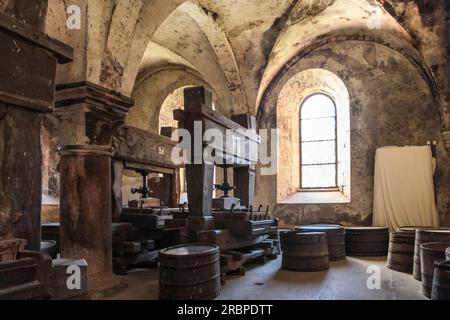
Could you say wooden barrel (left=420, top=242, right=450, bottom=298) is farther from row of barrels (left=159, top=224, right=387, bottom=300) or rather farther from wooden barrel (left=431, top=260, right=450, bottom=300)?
row of barrels (left=159, top=224, right=387, bottom=300)

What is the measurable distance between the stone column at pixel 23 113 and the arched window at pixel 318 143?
9.17 m

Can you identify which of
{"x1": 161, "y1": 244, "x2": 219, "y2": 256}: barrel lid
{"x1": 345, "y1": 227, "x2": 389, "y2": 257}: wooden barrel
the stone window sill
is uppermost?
the stone window sill

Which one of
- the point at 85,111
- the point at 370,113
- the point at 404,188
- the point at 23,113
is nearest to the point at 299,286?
the point at 85,111

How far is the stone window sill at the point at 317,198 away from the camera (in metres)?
10.4

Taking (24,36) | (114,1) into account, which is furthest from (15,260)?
(114,1)

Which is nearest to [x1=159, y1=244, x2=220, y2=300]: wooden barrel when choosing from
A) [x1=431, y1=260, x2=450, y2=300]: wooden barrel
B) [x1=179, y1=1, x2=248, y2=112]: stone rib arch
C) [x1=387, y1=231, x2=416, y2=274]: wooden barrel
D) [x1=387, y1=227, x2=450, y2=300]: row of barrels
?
[x1=431, y1=260, x2=450, y2=300]: wooden barrel

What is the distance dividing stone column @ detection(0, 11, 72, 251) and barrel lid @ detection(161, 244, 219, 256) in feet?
5.18

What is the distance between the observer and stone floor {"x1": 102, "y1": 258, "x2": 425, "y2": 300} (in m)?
4.50

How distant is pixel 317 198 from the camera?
10.7 meters

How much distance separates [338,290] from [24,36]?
428cm

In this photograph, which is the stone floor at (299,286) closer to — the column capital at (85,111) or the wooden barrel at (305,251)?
the wooden barrel at (305,251)

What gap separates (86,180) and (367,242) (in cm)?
539

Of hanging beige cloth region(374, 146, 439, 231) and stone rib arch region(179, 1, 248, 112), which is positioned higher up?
stone rib arch region(179, 1, 248, 112)
